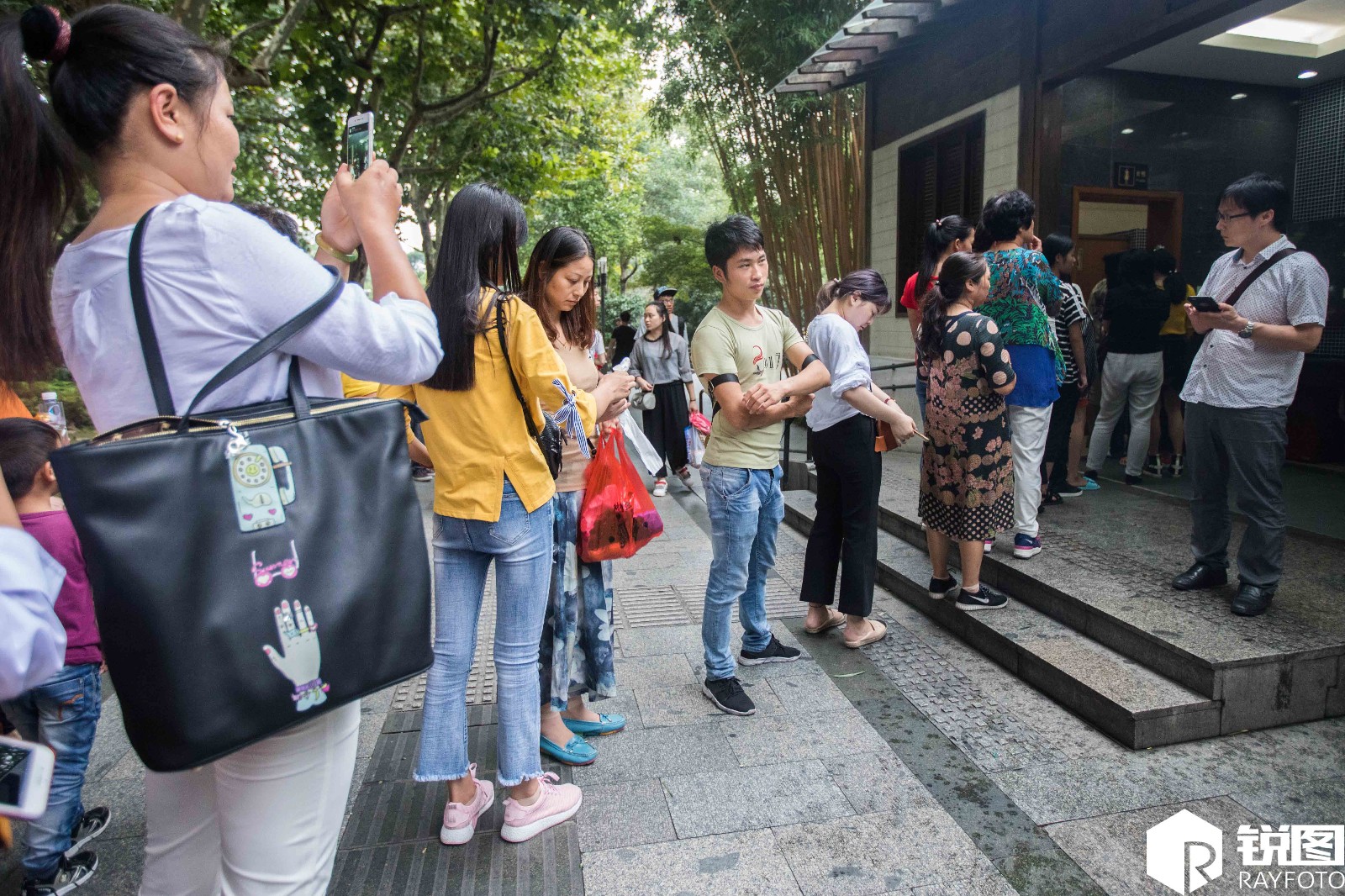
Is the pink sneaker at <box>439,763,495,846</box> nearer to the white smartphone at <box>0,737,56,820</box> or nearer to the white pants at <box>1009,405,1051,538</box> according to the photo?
the white smartphone at <box>0,737,56,820</box>

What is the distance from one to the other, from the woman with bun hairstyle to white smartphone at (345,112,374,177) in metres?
0.20

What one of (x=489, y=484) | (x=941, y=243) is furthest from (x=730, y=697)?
(x=941, y=243)

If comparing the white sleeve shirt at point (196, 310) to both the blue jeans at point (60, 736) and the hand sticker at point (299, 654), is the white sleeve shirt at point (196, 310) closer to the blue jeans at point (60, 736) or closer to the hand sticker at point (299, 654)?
the hand sticker at point (299, 654)

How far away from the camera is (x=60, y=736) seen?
241cm

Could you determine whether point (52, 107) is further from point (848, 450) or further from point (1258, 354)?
point (1258, 354)

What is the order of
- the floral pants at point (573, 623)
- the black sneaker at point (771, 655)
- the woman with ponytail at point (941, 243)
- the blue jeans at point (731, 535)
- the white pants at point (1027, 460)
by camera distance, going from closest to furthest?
1. the floral pants at point (573, 623)
2. the blue jeans at point (731, 535)
3. the black sneaker at point (771, 655)
4. the white pants at point (1027, 460)
5. the woman with ponytail at point (941, 243)

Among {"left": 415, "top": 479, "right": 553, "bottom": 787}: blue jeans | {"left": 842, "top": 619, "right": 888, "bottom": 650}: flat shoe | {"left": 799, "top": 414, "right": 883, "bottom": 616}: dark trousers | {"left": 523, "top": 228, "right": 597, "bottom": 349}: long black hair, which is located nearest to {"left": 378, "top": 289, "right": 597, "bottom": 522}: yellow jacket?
{"left": 415, "top": 479, "right": 553, "bottom": 787}: blue jeans

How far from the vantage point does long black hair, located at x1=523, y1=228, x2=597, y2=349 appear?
2.81 m

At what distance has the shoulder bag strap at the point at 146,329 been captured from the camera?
115 centimetres

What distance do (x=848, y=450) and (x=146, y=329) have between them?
3.04m

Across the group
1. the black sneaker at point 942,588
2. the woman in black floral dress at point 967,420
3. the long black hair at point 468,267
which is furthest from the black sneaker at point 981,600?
the long black hair at point 468,267

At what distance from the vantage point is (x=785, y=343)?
3486 mm

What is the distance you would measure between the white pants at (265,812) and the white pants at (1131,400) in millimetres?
5811

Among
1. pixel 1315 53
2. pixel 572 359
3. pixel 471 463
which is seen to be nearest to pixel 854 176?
pixel 1315 53
